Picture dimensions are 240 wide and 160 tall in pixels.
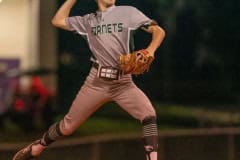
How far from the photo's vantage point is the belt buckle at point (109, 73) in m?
4.02

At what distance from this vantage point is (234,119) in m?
8.89

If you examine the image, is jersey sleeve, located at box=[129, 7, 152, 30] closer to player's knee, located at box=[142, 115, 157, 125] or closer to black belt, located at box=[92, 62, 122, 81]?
black belt, located at box=[92, 62, 122, 81]

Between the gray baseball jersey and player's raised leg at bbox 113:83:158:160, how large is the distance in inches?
8.1

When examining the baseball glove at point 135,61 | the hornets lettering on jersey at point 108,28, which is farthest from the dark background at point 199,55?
the baseball glove at point 135,61

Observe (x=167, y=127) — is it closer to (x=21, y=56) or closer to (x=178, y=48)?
(x=178, y=48)

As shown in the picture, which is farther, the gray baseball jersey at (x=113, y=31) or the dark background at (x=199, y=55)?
the dark background at (x=199, y=55)

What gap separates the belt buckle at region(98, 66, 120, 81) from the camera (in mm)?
4020

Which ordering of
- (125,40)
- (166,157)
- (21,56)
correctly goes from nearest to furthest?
(125,40) < (166,157) < (21,56)

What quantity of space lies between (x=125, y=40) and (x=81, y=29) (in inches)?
12.2

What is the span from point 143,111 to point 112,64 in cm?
34

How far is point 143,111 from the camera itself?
13.4 ft

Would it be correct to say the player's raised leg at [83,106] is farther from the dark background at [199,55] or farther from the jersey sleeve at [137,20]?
the dark background at [199,55]

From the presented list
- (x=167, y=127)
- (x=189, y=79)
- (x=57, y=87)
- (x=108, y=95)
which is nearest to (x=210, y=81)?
(x=189, y=79)

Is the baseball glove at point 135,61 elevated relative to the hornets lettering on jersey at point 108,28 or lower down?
lower down
